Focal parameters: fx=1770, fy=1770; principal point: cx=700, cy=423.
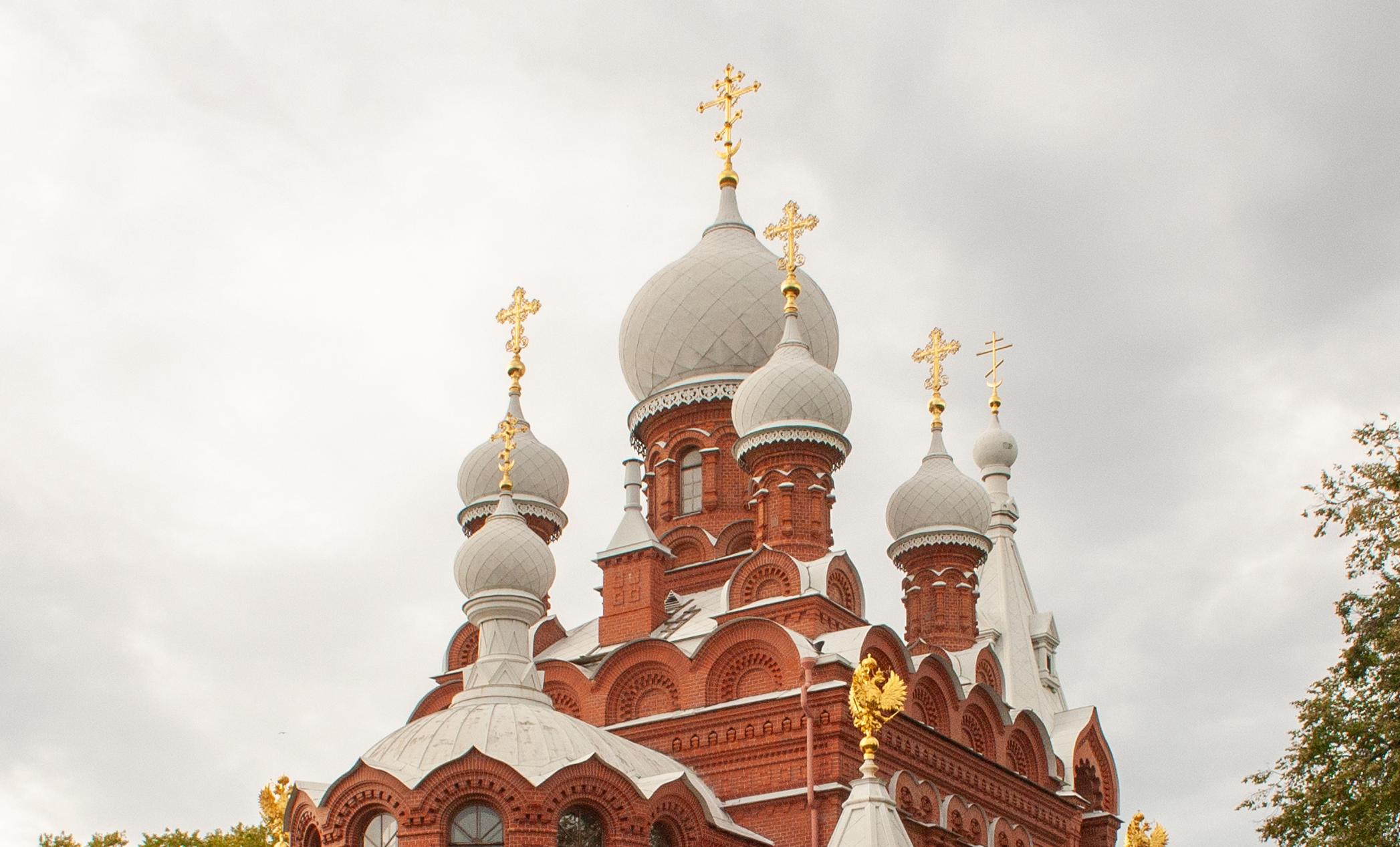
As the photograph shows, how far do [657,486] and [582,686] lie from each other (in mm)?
4231

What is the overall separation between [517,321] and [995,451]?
8893mm

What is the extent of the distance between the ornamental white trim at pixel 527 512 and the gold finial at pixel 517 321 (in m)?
1.59

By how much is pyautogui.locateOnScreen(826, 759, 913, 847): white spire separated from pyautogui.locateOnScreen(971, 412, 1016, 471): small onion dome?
12.8 meters

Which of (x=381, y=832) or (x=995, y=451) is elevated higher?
(x=995, y=451)

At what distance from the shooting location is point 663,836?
15398 millimetres

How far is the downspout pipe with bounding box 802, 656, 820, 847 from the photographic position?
1650 centimetres

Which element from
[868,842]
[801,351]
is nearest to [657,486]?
[801,351]

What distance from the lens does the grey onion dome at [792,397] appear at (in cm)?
1967

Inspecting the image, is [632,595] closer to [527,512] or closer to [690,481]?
[527,512]

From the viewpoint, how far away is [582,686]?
1906cm

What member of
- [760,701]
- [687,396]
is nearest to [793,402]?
[687,396]

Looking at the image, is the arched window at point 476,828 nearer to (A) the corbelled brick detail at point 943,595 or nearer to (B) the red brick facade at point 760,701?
(B) the red brick facade at point 760,701

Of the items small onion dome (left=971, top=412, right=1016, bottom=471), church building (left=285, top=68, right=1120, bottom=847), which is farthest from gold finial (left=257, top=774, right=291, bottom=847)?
small onion dome (left=971, top=412, right=1016, bottom=471)

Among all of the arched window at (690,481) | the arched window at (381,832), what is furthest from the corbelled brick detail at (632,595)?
the arched window at (381,832)
